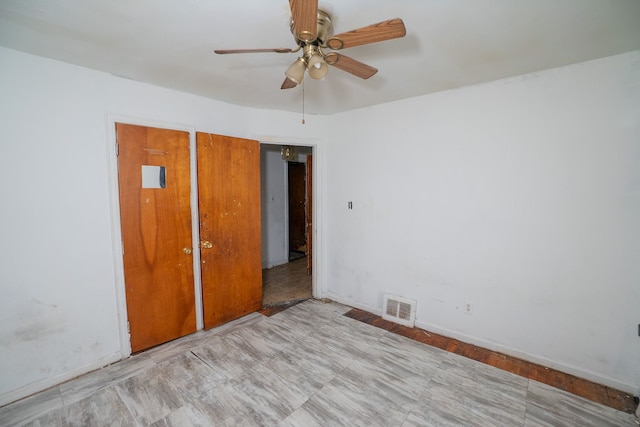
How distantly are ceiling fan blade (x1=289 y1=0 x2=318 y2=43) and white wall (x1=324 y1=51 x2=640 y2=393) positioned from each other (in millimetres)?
1887

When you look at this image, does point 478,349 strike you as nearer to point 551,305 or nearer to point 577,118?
point 551,305

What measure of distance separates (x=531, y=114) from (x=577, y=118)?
294mm

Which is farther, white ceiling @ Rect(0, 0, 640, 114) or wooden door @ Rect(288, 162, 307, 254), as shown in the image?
wooden door @ Rect(288, 162, 307, 254)

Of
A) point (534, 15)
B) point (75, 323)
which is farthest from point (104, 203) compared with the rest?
point (534, 15)

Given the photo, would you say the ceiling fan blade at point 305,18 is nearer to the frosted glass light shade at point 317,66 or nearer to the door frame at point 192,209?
the frosted glass light shade at point 317,66

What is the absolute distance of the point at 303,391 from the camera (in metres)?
2.01

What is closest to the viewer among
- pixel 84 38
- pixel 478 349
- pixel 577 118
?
pixel 84 38

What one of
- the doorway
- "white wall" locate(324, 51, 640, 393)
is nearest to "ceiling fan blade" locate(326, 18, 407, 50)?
"white wall" locate(324, 51, 640, 393)

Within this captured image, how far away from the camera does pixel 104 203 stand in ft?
7.41

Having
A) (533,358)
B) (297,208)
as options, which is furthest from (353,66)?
(297,208)

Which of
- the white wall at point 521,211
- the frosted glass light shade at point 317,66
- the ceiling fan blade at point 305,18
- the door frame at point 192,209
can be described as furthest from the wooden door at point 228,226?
the ceiling fan blade at point 305,18

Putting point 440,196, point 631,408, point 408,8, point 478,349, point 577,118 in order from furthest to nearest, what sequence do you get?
1. point 440,196
2. point 478,349
3. point 577,118
4. point 631,408
5. point 408,8

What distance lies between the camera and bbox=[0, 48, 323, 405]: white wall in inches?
73.9

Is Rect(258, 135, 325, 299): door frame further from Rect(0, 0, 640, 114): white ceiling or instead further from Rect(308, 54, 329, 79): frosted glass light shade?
Rect(308, 54, 329, 79): frosted glass light shade
